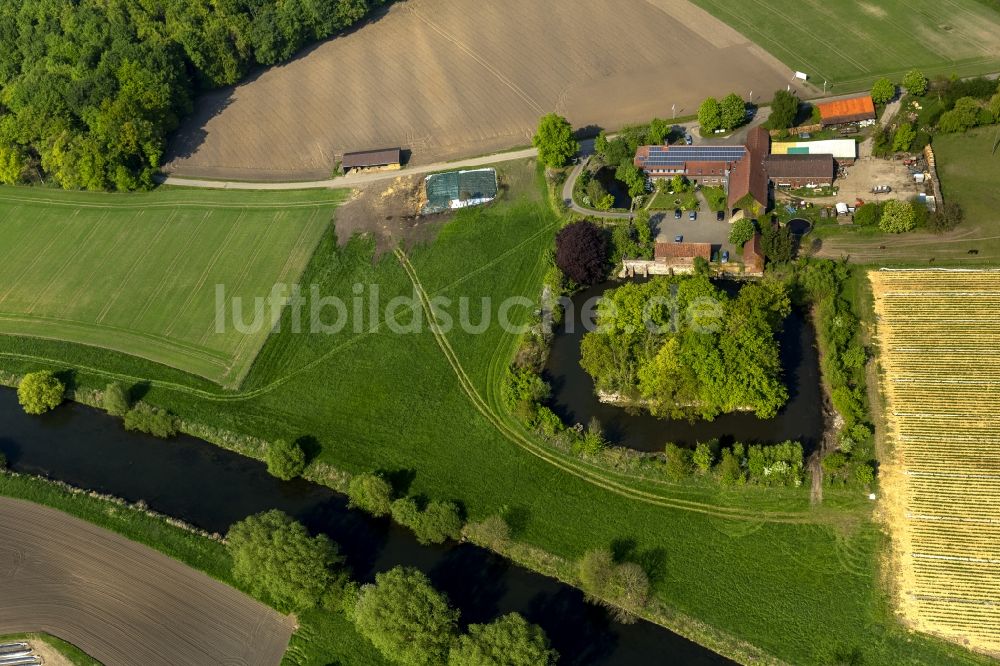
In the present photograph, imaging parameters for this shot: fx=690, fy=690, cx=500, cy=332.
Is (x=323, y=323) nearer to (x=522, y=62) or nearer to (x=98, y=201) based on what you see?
(x=98, y=201)

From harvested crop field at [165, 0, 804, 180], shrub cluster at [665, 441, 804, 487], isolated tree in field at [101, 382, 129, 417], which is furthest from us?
harvested crop field at [165, 0, 804, 180]

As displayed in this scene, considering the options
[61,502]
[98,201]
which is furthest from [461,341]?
[98,201]

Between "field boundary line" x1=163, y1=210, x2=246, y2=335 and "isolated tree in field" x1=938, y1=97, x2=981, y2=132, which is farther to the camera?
"isolated tree in field" x1=938, y1=97, x2=981, y2=132

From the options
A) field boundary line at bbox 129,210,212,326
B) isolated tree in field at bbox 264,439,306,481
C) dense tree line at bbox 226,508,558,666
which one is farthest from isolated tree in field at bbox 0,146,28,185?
dense tree line at bbox 226,508,558,666

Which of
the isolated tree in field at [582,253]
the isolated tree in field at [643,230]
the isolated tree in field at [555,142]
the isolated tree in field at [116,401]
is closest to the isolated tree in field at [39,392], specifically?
the isolated tree in field at [116,401]

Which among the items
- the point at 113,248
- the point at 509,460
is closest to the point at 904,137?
the point at 509,460

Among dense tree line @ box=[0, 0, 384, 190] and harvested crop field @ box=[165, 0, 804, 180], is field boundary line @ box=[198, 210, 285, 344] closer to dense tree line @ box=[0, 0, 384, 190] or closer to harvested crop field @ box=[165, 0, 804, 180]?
harvested crop field @ box=[165, 0, 804, 180]

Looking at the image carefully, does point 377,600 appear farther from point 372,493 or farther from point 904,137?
point 904,137
